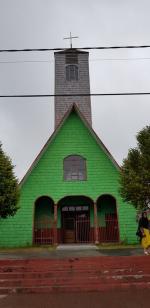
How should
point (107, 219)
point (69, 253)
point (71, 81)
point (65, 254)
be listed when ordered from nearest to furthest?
point (65, 254)
point (69, 253)
point (107, 219)
point (71, 81)

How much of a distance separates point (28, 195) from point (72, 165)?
3720mm

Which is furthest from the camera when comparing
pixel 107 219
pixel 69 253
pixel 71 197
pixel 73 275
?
pixel 71 197

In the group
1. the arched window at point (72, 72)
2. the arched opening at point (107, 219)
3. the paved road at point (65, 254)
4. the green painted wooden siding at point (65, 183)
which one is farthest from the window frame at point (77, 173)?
the arched window at point (72, 72)

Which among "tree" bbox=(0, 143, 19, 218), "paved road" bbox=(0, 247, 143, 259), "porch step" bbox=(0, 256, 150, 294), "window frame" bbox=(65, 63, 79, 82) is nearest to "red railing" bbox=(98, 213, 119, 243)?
"tree" bbox=(0, 143, 19, 218)

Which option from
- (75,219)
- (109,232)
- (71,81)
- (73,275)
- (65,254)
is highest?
(71,81)

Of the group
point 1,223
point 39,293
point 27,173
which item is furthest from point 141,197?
point 39,293

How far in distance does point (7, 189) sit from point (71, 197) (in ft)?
19.9

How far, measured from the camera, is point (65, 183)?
77.2 feet

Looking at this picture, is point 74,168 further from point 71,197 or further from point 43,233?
point 43,233

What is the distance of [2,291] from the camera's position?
9266 millimetres

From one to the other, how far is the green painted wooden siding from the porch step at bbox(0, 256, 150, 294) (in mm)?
11306

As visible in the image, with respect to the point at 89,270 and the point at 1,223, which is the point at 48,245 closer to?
the point at 1,223

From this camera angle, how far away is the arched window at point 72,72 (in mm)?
32250

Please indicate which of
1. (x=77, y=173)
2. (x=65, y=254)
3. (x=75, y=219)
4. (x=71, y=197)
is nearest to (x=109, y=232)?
(x=75, y=219)
